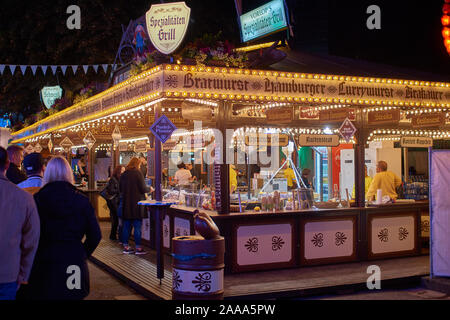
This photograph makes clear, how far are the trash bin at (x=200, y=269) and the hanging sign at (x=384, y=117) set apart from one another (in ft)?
17.7

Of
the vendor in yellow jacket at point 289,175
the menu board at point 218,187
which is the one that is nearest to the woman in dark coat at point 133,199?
the menu board at point 218,187

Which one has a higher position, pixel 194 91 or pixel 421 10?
pixel 421 10

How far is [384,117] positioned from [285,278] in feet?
13.6

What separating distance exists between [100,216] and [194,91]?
34.0 ft

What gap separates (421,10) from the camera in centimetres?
2131

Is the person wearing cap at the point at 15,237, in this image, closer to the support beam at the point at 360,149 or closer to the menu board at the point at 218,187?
the menu board at the point at 218,187

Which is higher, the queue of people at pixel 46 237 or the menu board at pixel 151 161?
the menu board at pixel 151 161

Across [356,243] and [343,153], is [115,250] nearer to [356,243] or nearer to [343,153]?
[356,243]

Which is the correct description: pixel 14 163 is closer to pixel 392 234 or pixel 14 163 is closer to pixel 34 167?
pixel 34 167

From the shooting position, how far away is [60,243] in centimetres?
426

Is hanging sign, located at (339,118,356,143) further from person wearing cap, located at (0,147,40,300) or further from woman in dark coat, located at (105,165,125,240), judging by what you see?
person wearing cap, located at (0,147,40,300)

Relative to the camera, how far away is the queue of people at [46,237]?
3.96 metres
